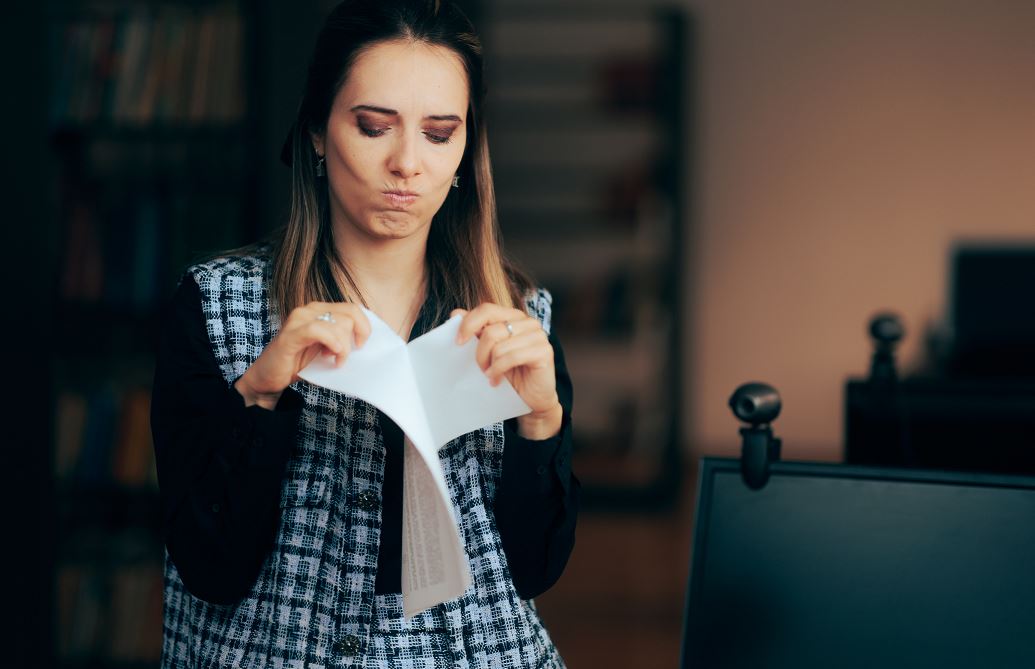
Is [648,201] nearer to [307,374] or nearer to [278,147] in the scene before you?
[278,147]

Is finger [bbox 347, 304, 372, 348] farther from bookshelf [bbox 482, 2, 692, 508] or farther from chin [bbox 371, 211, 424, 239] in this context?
bookshelf [bbox 482, 2, 692, 508]

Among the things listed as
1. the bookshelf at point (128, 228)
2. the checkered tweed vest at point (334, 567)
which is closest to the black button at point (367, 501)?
the checkered tweed vest at point (334, 567)

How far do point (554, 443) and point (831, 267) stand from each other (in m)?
5.42

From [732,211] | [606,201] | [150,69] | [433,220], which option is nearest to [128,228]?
[150,69]

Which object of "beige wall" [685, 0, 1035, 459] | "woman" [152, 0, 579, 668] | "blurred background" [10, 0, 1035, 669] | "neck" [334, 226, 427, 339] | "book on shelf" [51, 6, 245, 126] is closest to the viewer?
"woman" [152, 0, 579, 668]

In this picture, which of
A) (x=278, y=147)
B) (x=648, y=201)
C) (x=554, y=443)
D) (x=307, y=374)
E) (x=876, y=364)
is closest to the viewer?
(x=307, y=374)

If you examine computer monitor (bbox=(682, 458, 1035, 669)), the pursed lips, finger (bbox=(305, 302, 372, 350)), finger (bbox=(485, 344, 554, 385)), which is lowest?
computer monitor (bbox=(682, 458, 1035, 669))

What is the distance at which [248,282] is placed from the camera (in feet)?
3.67

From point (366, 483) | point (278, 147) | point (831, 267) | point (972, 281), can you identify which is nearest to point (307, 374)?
point (366, 483)

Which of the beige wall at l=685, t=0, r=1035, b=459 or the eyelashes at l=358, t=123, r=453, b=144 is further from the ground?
the beige wall at l=685, t=0, r=1035, b=459

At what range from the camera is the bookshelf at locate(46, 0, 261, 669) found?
2461 mm

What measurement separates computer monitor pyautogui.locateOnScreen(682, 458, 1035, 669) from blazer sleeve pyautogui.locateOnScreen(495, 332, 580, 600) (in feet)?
0.51

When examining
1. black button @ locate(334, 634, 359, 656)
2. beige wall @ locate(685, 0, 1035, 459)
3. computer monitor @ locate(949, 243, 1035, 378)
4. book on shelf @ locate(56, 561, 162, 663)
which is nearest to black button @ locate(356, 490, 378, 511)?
black button @ locate(334, 634, 359, 656)

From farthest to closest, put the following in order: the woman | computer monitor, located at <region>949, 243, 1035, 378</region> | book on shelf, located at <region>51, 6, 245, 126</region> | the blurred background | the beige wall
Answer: the beige wall → the blurred background → computer monitor, located at <region>949, 243, 1035, 378</region> → book on shelf, located at <region>51, 6, 245, 126</region> → the woman
